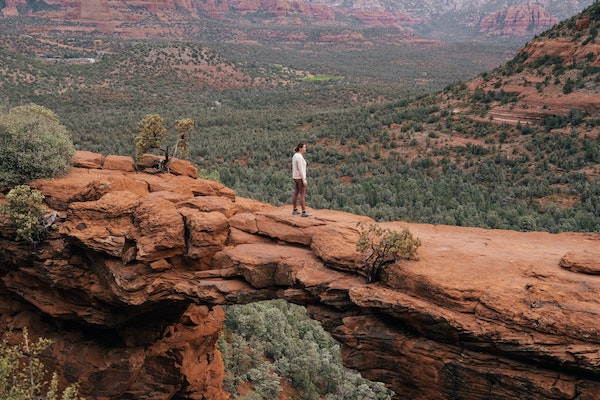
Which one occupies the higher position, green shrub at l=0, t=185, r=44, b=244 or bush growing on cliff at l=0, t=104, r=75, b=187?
bush growing on cliff at l=0, t=104, r=75, b=187

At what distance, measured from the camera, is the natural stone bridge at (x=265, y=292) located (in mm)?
8570

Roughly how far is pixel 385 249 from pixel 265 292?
10.3 ft

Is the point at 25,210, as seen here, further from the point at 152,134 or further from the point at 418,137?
the point at 418,137

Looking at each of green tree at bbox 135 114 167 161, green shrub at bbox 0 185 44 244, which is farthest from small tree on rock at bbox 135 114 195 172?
green shrub at bbox 0 185 44 244

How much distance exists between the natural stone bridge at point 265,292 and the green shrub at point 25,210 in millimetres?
446

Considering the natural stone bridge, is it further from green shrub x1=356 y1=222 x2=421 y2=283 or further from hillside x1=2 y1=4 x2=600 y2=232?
hillside x1=2 y1=4 x2=600 y2=232

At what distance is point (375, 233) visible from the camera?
11.1m

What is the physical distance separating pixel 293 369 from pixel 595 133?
30292mm

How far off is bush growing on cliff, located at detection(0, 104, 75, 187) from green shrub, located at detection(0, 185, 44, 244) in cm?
171

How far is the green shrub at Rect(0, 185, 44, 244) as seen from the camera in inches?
495

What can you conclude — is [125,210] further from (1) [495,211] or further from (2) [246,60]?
(2) [246,60]

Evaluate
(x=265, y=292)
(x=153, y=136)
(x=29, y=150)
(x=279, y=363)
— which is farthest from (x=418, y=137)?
(x=265, y=292)

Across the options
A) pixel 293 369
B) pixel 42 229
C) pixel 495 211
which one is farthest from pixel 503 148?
pixel 42 229

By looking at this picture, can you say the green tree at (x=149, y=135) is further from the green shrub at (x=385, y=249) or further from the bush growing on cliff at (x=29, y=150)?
the green shrub at (x=385, y=249)
